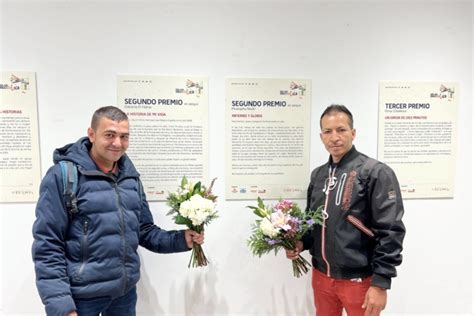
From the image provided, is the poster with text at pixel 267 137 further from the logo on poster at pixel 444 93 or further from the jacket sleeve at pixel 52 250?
the jacket sleeve at pixel 52 250

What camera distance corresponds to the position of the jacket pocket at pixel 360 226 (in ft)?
5.45

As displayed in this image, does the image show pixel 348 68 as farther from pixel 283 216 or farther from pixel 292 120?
pixel 283 216

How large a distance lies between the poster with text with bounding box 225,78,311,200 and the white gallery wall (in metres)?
0.06

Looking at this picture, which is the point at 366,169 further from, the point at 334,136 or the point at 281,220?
the point at 281,220

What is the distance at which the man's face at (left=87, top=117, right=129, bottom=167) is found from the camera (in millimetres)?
1598

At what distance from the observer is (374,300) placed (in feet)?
5.26

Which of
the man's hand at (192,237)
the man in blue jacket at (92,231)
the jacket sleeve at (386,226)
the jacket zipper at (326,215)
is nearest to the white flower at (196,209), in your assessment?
the man's hand at (192,237)

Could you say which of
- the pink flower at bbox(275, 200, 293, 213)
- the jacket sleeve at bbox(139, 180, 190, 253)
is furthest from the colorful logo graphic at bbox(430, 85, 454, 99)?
the jacket sleeve at bbox(139, 180, 190, 253)

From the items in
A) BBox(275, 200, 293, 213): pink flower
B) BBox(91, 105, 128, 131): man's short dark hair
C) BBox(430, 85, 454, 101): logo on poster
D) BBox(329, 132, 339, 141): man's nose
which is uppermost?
BBox(430, 85, 454, 101): logo on poster

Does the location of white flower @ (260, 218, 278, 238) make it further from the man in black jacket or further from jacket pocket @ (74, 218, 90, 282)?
jacket pocket @ (74, 218, 90, 282)

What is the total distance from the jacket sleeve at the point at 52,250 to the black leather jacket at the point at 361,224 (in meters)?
1.32

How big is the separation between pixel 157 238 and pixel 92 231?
1.37 feet

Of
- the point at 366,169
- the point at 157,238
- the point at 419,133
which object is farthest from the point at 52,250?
the point at 419,133

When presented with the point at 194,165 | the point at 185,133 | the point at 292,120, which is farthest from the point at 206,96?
the point at 292,120
